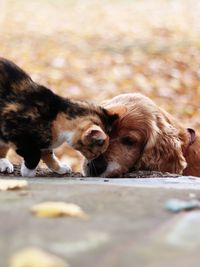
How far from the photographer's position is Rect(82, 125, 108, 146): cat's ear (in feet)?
17.6

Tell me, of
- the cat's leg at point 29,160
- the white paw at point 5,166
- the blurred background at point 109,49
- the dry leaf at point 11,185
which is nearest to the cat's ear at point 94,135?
the cat's leg at point 29,160

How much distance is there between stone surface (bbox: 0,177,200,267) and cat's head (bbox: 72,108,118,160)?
1.89 metres

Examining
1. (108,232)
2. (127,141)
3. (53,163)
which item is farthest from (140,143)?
(108,232)

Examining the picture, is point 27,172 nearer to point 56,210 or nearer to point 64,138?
point 64,138

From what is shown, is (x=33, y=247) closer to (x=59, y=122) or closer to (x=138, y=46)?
(x=59, y=122)

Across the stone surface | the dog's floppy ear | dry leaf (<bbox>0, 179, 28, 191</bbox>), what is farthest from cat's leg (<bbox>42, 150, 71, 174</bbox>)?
the stone surface

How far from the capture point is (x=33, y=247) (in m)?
2.42

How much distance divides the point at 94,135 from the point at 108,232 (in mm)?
2721

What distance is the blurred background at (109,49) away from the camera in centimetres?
1260

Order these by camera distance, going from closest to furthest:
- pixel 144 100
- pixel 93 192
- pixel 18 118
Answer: pixel 93 192
pixel 18 118
pixel 144 100

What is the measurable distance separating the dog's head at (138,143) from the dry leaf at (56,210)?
2955 mm

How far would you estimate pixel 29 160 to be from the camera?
5273 mm

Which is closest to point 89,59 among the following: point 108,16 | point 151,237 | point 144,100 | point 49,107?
point 108,16

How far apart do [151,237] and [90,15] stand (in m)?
17.1
